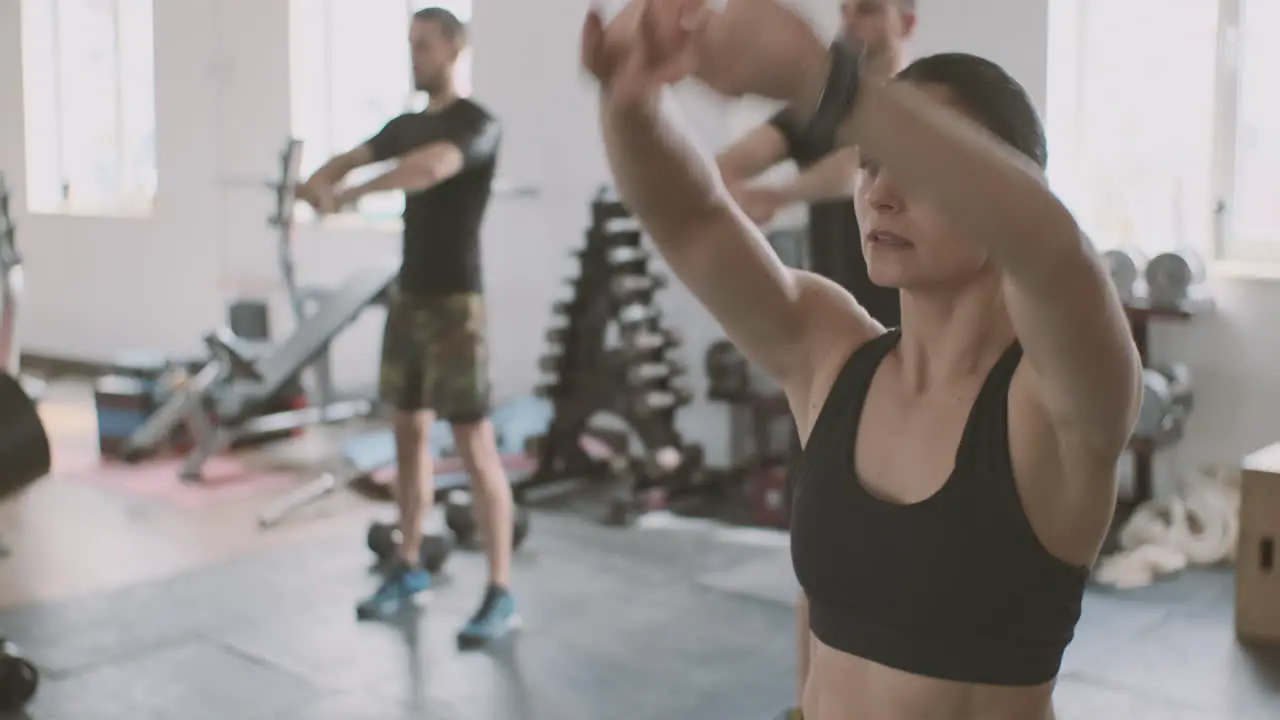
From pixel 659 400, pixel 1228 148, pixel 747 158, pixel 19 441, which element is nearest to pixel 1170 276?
pixel 1228 148

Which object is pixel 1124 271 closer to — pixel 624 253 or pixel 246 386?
pixel 624 253

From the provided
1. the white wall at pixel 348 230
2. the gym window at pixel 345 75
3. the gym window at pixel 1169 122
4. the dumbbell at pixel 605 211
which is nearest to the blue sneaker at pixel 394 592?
the dumbbell at pixel 605 211

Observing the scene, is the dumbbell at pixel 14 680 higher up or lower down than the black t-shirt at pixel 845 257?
lower down

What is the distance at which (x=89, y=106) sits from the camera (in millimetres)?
8195

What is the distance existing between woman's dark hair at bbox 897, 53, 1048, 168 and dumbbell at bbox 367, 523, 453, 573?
306cm

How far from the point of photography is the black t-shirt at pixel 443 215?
324cm

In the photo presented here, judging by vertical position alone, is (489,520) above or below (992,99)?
below

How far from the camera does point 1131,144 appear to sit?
4.41 meters

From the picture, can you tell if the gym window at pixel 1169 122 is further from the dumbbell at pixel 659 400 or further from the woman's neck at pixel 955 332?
the woman's neck at pixel 955 332

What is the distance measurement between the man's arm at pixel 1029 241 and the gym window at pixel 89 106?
24.4 feet

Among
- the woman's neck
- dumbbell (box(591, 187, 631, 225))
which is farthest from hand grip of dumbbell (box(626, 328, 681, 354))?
the woman's neck

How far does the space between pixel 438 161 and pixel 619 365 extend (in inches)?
67.3

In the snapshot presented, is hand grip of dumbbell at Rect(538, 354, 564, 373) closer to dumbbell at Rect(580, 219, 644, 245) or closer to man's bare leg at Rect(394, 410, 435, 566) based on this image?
dumbbell at Rect(580, 219, 644, 245)

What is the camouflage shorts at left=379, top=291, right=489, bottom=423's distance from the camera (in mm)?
3293
